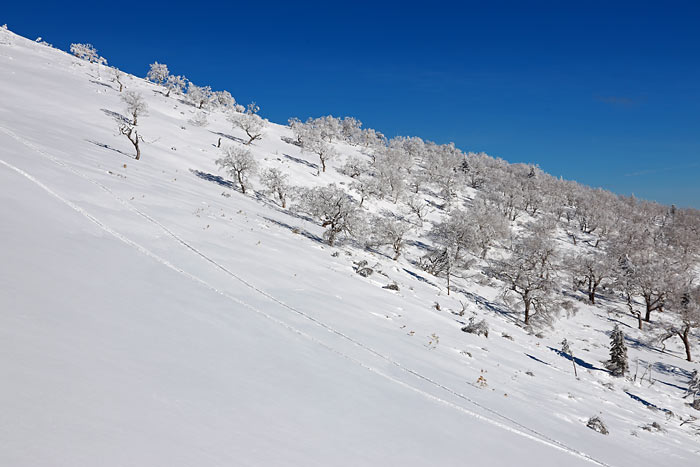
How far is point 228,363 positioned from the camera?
575cm

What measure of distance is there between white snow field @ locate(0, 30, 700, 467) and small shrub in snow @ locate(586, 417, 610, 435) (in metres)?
0.27

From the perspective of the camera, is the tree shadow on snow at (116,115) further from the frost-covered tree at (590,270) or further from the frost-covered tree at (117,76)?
Answer: the frost-covered tree at (590,270)

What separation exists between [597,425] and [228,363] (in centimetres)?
1061

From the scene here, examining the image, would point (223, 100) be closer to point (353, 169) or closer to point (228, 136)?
point (228, 136)

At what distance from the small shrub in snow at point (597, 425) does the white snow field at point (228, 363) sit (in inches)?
10.6

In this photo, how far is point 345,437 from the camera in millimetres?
4898

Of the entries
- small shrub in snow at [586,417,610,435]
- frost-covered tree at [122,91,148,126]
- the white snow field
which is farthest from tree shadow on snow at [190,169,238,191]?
small shrub in snow at [586,417,610,435]

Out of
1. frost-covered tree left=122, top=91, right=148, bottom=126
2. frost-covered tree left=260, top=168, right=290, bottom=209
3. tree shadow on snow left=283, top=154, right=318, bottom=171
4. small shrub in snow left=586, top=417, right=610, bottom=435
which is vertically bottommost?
small shrub in snow left=586, top=417, right=610, bottom=435

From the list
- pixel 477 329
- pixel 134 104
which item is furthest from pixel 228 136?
pixel 477 329

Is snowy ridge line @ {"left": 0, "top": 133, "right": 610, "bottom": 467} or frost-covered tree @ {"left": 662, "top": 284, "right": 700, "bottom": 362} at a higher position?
frost-covered tree @ {"left": 662, "top": 284, "right": 700, "bottom": 362}

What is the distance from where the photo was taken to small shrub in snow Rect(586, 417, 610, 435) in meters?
9.79

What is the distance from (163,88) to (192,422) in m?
97.7

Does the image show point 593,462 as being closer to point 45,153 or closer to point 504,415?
point 504,415

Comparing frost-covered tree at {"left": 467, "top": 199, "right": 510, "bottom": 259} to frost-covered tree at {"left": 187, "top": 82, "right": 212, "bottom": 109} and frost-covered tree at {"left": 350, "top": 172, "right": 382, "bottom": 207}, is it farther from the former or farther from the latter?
frost-covered tree at {"left": 187, "top": 82, "right": 212, "bottom": 109}
